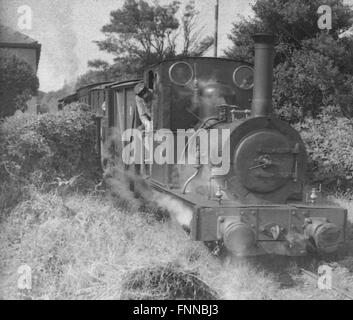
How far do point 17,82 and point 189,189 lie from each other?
10.5 m

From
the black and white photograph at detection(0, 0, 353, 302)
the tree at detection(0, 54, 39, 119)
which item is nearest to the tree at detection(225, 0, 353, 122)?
the black and white photograph at detection(0, 0, 353, 302)

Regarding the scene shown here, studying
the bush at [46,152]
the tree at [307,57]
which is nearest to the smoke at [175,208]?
the bush at [46,152]

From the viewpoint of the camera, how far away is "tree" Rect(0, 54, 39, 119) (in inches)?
537

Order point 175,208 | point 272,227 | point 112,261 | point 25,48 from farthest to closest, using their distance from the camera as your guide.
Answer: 1. point 25,48
2. point 175,208
3. point 272,227
4. point 112,261

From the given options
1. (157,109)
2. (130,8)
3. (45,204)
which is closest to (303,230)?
(157,109)

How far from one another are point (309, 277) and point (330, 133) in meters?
5.00

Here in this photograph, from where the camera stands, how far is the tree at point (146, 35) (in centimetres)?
1565

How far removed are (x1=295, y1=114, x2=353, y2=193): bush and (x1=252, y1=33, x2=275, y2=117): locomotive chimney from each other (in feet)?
15.5

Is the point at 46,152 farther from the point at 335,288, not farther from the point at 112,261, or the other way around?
the point at 335,288

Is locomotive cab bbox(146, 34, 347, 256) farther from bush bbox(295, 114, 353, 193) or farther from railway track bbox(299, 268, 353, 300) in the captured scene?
bush bbox(295, 114, 353, 193)

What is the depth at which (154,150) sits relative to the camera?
6.51 metres

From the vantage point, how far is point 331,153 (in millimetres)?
9625

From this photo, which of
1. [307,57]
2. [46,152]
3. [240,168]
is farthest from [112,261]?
[307,57]

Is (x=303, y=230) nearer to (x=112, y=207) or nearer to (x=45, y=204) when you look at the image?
(x=112, y=207)
